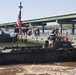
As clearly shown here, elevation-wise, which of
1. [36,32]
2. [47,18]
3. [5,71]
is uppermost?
[47,18]

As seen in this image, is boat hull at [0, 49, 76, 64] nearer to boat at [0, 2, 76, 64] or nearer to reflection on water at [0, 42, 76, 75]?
boat at [0, 2, 76, 64]

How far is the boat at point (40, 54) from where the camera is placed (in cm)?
1983

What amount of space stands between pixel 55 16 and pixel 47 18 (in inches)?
232

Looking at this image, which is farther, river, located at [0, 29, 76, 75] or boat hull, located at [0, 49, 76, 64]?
boat hull, located at [0, 49, 76, 64]

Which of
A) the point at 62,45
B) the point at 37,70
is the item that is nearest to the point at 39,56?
the point at 62,45

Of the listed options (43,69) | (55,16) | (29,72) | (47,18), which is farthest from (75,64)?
(47,18)

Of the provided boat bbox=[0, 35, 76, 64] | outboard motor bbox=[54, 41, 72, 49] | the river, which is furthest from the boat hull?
the river

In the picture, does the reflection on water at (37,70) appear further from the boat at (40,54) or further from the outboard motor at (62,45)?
the outboard motor at (62,45)

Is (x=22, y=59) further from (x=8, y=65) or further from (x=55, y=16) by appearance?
(x=55, y=16)

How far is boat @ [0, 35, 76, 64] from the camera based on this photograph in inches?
781

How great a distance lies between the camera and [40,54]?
20375mm

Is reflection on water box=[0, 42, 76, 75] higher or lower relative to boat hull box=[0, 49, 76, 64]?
lower

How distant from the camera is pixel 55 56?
20.7 m

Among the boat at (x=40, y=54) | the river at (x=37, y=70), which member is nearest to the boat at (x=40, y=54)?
the boat at (x=40, y=54)
